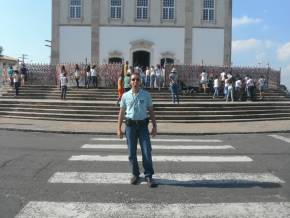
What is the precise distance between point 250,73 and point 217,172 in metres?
26.0

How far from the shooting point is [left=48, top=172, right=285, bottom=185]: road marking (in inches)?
334

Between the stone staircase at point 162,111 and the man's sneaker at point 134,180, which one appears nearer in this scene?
the man's sneaker at point 134,180

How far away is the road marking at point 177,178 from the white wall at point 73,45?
105ft

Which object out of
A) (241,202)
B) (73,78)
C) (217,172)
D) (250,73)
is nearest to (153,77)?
(73,78)

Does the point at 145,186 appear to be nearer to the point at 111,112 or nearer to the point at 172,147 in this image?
the point at 172,147

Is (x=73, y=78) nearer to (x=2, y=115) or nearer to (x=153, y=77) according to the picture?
(x=153, y=77)

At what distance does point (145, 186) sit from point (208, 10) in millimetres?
34625

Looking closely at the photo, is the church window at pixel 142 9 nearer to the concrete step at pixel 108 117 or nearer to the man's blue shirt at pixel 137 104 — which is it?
the concrete step at pixel 108 117

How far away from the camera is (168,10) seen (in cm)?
4103

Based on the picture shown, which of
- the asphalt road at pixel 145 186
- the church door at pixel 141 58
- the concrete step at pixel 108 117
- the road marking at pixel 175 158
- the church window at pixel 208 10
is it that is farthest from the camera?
the church window at pixel 208 10

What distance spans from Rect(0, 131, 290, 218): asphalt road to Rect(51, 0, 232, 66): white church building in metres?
27.4

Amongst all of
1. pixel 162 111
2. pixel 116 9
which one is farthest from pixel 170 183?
pixel 116 9

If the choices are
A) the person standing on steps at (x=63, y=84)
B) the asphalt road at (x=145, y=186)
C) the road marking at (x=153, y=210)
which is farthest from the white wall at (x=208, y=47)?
the road marking at (x=153, y=210)

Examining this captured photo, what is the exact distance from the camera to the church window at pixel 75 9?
1614 inches
